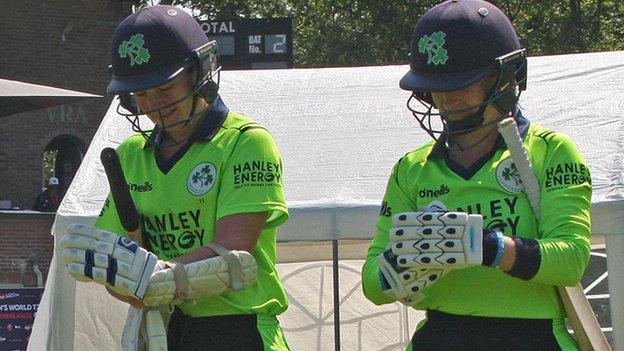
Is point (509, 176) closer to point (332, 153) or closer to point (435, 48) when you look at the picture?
point (435, 48)

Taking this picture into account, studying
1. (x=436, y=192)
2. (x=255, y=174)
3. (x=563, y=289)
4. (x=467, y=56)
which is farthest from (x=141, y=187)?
(x=563, y=289)

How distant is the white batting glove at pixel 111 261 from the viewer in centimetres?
304

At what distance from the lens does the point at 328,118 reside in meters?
5.79

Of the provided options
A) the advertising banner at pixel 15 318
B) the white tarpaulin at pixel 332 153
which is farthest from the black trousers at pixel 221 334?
the advertising banner at pixel 15 318

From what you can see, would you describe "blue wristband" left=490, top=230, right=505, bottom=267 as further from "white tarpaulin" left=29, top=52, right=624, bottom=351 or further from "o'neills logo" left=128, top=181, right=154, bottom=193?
"white tarpaulin" left=29, top=52, right=624, bottom=351

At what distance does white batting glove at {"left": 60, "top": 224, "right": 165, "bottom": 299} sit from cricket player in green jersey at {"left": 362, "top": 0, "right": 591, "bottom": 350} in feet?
1.76

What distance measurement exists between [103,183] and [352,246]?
48.5 inches

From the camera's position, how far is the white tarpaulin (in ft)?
16.7

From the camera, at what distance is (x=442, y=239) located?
278 centimetres

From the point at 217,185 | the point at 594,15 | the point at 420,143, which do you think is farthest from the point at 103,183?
the point at 594,15

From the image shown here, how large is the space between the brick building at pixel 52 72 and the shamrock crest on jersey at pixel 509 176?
849 inches

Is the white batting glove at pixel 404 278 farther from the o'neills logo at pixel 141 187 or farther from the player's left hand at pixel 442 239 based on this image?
the o'neills logo at pixel 141 187

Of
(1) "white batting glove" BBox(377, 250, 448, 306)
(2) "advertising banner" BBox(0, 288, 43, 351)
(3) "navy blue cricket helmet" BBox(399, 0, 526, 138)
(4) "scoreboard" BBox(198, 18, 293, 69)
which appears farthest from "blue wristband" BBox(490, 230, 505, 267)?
(4) "scoreboard" BBox(198, 18, 293, 69)

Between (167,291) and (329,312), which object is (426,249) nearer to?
(167,291)
